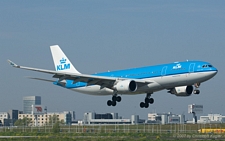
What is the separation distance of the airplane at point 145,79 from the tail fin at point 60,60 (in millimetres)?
5272

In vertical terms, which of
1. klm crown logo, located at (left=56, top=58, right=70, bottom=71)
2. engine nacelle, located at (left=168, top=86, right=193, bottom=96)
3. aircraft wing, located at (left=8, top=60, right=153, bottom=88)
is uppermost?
klm crown logo, located at (left=56, top=58, right=70, bottom=71)

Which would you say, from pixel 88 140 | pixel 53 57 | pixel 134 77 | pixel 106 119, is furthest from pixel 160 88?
pixel 106 119

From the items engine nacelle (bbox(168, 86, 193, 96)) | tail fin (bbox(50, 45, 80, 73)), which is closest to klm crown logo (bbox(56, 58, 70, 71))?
tail fin (bbox(50, 45, 80, 73))

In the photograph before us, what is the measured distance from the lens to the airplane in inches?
2562

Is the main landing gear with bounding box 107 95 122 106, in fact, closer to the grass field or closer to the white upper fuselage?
the white upper fuselage

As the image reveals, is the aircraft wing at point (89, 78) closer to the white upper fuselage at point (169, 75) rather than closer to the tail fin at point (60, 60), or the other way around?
the white upper fuselage at point (169, 75)

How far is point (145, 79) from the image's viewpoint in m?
68.8

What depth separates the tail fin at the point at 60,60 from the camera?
84606 millimetres

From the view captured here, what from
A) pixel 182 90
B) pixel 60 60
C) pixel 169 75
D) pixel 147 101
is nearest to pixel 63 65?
pixel 60 60

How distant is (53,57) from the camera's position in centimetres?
8650

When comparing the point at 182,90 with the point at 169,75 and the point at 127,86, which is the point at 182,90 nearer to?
the point at 169,75

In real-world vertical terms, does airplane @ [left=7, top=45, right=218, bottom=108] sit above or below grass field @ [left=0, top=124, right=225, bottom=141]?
above

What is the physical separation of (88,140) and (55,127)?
2901cm

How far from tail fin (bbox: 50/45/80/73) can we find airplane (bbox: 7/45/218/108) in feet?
17.3
